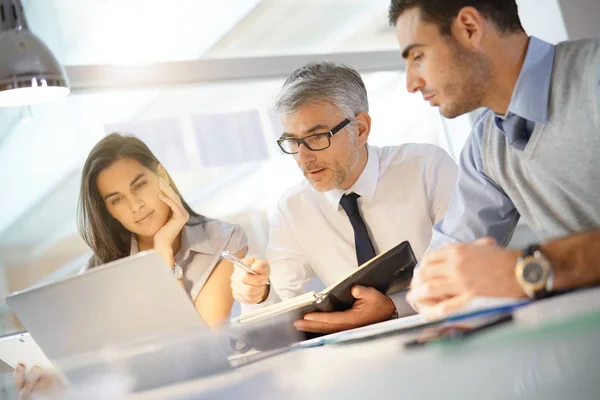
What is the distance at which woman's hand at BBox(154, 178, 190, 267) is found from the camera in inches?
109

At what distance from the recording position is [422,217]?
2.53 meters

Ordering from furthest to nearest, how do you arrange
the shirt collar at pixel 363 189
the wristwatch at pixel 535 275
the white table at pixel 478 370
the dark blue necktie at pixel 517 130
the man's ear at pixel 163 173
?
the man's ear at pixel 163 173
the shirt collar at pixel 363 189
the dark blue necktie at pixel 517 130
the wristwatch at pixel 535 275
the white table at pixel 478 370

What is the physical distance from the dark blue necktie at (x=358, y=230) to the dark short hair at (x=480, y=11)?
0.96m

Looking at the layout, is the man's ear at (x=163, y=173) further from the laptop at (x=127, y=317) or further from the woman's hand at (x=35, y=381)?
the laptop at (x=127, y=317)

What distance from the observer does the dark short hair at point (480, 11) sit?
1.63 metres

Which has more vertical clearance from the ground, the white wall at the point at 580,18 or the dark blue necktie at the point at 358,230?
the white wall at the point at 580,18

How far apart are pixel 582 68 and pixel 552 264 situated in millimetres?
608

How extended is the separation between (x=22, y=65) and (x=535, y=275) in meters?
2.11

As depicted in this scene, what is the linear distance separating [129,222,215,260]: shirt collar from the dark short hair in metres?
1.50

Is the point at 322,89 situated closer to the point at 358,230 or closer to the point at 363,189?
the point at 363,189

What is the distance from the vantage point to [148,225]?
2932 mm

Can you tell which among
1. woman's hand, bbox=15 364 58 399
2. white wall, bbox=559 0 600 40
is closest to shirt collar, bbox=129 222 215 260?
woman's hand, bbox=15 364 58 399

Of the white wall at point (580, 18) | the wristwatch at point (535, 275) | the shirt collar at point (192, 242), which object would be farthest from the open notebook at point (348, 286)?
the white wall at point (580, 18)

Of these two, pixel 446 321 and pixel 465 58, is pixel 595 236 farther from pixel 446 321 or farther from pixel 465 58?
pixel 465 58
